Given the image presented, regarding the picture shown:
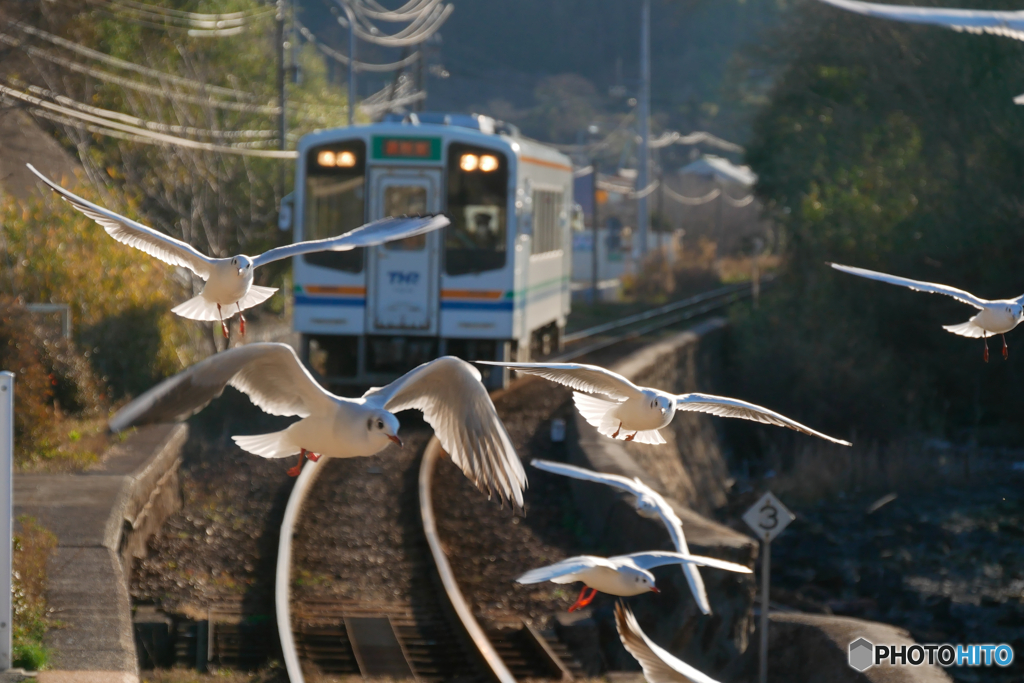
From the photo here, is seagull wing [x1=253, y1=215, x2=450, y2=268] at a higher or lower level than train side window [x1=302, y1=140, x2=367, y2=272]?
higher

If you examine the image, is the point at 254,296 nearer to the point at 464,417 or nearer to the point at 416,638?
the point at 464,417

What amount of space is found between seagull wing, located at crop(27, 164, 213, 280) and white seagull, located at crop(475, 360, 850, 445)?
1146 millimetres

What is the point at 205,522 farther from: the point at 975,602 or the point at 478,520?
the point at 975,602

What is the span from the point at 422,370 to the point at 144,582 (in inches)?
186

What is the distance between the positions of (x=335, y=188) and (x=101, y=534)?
6.74 m

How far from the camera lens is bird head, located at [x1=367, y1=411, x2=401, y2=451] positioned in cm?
341

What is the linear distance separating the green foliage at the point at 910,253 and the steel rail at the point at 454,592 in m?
11.0

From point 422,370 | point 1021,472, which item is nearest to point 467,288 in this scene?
point 1021,472

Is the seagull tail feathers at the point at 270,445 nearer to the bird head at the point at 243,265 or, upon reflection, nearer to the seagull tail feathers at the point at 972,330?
the bird head at the point at 243,265

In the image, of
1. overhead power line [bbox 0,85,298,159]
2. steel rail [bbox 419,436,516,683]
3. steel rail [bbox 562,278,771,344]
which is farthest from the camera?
steel rail [bbox 562,278,771,344]

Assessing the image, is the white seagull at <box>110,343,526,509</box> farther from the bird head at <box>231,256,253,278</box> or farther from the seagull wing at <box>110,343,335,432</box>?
the bird head at <box>231,256,253,278</box>

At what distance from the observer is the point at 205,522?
30.6 ft

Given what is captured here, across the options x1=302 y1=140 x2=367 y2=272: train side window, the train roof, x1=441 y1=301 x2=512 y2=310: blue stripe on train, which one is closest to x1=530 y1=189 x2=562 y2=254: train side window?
the train roof

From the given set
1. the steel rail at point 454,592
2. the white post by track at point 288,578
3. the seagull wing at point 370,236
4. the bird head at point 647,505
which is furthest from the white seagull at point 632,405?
the white post by track at point 288,578
